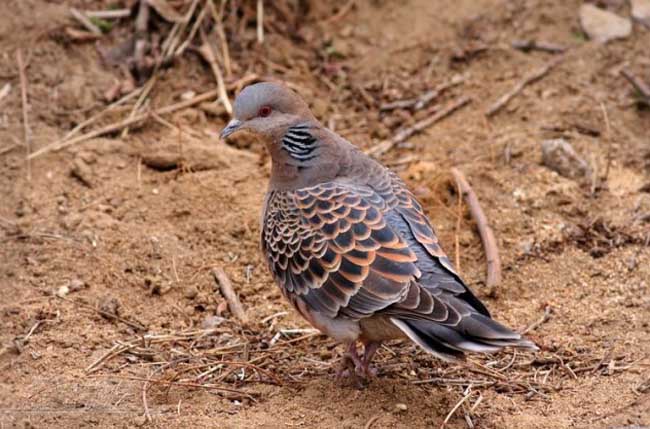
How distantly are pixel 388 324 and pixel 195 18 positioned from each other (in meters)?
4.30

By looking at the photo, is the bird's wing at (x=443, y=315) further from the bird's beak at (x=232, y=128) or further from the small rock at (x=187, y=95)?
the small rock at (x=187, y=95)

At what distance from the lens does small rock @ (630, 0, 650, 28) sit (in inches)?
341

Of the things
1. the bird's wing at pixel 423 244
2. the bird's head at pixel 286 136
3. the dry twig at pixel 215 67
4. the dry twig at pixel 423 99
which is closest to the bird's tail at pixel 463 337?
the bird's wing at pixel 423 244

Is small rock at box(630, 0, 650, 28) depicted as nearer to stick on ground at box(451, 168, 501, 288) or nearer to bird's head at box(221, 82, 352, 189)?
stick on ground at box(451, 168, 501, 288)

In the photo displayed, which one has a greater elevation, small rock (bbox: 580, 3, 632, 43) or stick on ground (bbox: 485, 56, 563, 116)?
small rock (bbox: 580, 3, 632, 43)

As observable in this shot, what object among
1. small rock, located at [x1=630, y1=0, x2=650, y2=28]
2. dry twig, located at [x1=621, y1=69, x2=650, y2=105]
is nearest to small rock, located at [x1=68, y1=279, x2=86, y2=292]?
dry twig, located at [x1=621, y1=69, x2=650, y2=105]

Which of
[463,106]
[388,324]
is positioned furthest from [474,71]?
[388,324]

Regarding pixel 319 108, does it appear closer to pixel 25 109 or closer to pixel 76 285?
pixel 25 109

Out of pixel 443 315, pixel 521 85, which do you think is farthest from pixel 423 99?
pixel 443 315

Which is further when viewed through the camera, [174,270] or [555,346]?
[174,270]

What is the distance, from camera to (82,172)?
23.1ft

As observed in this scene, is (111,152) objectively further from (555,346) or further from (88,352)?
(555,346)

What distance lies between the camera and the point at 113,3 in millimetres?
8398

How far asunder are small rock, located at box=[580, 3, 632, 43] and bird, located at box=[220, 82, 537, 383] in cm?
373
